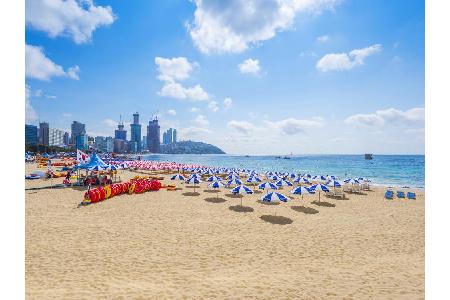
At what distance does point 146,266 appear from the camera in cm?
816

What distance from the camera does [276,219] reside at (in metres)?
14.5

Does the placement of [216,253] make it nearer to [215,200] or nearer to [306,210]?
[306,210]

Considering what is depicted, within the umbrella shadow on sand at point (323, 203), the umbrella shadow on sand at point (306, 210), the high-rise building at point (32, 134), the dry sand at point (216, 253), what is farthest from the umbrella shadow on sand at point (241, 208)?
the high-rise building at point (32, 134)

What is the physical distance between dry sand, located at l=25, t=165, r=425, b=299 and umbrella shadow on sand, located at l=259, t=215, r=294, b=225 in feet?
1.21

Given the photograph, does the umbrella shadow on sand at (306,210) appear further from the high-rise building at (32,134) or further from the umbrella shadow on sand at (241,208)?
the high-rise building at (32,134)

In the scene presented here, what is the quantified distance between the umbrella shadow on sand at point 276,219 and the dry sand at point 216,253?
37 centimetres

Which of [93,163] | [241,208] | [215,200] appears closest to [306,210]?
[241,208]

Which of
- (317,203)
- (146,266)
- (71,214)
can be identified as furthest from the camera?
(317,203)

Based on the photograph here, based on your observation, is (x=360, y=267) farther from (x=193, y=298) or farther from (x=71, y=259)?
(x=71, y=259)

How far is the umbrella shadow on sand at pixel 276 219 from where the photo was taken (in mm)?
13911

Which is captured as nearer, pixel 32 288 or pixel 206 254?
pixel 32 288

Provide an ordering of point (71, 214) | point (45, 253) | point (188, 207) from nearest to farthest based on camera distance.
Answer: point (45, 253), point (71, 214), point (188, 207)

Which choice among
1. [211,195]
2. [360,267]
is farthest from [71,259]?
[211,195]

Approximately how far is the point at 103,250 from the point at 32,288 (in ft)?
9.20
